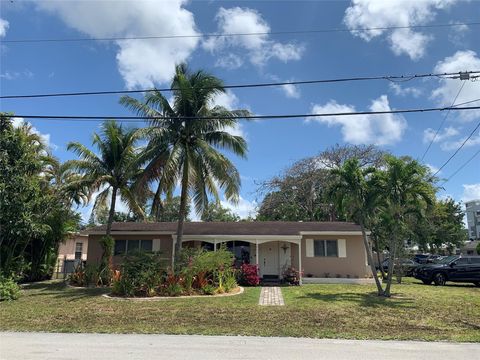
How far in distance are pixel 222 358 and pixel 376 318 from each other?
5900mm

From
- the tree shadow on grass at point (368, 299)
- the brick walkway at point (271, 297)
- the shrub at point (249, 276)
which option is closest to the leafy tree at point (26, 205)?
the shrub at point (249, 276)

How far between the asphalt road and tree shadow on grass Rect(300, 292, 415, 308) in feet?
17.6

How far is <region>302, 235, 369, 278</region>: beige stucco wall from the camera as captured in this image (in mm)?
22781

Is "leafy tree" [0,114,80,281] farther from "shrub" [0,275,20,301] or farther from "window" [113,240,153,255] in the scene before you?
"window" [113,240,153,255]

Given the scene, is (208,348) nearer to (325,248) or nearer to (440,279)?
(325,248)

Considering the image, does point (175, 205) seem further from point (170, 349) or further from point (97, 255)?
point (170, 349)

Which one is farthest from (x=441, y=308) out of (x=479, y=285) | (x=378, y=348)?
(x=479, y=285)

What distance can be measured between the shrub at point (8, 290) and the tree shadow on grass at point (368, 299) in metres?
10.7

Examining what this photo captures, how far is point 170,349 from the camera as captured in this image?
759 cm

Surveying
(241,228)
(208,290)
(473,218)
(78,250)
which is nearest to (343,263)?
(241,228)

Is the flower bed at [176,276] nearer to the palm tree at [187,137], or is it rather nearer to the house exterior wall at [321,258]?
the palm tree at [187,137]

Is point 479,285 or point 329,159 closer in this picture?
point 479,285

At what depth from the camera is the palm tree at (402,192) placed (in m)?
15.5

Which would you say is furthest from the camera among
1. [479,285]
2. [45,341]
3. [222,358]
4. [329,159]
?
[329,159]
